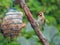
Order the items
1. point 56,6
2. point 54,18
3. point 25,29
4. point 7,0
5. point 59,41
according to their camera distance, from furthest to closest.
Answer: point 56,6 < point 54,18 < point 7,0 < point 25,29 < point 59,41

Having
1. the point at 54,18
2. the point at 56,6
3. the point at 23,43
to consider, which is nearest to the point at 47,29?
the point at 23,43

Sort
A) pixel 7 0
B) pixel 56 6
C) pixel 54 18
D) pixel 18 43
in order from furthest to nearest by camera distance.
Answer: pixel 56 6, pixel 54 18, pixel 7 0, pixel 18 43

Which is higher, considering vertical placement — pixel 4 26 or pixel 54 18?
pixel 4 26

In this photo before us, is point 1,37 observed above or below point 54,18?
above

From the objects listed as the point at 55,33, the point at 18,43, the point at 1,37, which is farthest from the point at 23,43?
the point at 55,33

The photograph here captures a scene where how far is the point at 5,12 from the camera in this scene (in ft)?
8.14

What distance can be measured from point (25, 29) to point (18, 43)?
1.29 ft

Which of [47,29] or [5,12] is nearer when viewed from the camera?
[47,29]

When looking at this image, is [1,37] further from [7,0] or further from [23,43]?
[7,0]

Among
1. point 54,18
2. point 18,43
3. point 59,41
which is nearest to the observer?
point 18,43

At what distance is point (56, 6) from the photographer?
3633mm

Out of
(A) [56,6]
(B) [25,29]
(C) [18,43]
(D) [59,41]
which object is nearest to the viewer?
(C) [18,43]

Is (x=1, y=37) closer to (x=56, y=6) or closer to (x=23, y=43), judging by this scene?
(x=23, y=43)

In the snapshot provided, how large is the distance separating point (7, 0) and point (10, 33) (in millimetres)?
425
